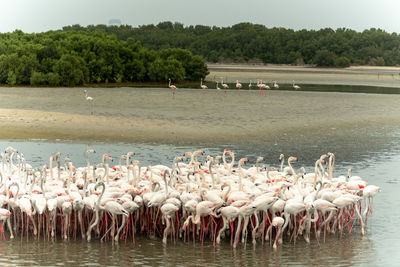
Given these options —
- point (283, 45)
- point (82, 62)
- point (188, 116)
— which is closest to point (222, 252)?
point (188, 116)

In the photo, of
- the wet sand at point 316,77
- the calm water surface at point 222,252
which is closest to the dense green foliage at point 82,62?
the wet sand at point 316,77

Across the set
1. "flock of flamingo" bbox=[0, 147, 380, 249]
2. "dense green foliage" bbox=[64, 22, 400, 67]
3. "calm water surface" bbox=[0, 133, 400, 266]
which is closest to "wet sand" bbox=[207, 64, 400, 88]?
"dense green foliage" bbox=[64, 22, 400, 67]

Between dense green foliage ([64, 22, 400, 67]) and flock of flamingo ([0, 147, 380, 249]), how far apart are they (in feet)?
314

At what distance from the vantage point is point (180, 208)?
11.8m

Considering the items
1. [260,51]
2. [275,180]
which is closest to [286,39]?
[260,51]

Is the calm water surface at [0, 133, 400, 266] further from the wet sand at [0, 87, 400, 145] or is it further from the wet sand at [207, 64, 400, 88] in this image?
the wet sand at [207, 64, 400, 88]

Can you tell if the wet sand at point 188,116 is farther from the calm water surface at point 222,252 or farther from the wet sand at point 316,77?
the wet sand at point 316,77

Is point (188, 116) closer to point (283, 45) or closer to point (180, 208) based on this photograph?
point (180, 208)

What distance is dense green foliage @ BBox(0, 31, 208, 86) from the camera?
4866 cm

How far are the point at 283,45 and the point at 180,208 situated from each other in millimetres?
111141

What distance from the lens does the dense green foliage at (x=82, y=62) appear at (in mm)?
48656

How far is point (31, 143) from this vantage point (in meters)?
21.3

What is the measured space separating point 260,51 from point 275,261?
110047 mm

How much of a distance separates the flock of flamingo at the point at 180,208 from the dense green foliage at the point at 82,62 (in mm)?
37025
